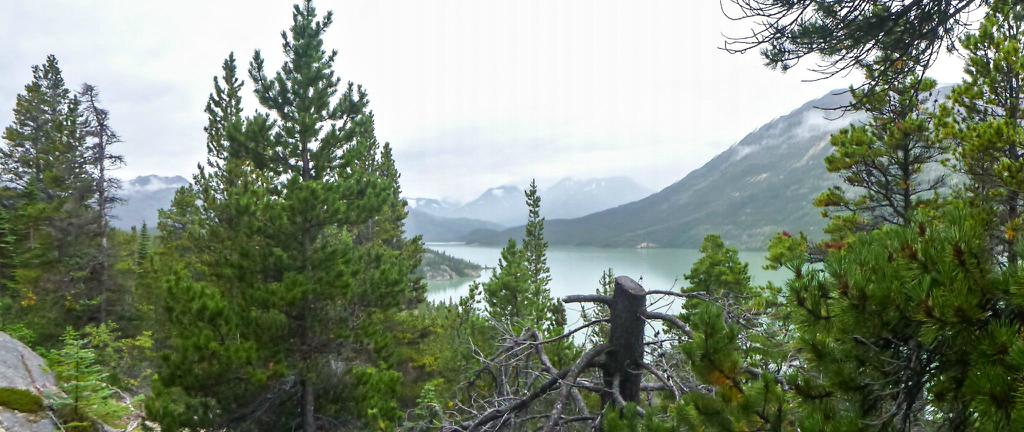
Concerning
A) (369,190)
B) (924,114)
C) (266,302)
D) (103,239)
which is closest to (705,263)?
(924,114)

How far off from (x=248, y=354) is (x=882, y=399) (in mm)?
8630

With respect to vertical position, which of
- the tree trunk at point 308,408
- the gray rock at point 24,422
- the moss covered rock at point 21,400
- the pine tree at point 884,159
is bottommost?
the tree trunk at point 308,408

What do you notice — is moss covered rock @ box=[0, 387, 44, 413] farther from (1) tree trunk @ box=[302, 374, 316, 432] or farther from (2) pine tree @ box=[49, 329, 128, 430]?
(1) tree trunk @ box=[302, 374, 316, 432]

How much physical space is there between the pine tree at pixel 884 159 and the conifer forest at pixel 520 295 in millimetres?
64

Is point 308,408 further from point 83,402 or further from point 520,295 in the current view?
point 520,295

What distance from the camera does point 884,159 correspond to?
11.2 metres

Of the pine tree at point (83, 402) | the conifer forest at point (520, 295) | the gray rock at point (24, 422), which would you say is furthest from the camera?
the pine tree at point (83, 402)

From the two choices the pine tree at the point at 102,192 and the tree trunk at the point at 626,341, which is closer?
the tree trunk at the point at 626,341

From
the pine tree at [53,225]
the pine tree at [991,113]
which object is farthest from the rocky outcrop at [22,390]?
the pine tree at [991,113]

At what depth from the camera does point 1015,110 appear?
8.67 meters

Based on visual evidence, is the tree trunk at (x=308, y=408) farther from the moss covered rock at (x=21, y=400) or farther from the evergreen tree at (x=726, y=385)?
the evergreen tree at (x=726, y=385)

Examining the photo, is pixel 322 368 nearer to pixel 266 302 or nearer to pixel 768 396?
pixel 266 302

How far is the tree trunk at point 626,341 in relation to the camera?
9.34 ft

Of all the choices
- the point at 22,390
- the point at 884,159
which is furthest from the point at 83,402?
the point at 884,159
